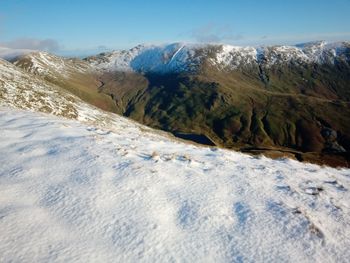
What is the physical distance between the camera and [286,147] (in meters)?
197

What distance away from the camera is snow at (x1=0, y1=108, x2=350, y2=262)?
9.28 metres

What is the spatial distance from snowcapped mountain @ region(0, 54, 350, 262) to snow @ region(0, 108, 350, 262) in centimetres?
4

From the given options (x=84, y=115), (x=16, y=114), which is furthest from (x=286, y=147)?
(x=16, y=114)

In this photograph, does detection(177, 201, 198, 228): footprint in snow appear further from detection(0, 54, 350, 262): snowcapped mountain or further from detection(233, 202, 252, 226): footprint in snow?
detection(233, 202, 252, 226): footprint in snow

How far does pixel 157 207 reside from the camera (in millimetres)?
11445

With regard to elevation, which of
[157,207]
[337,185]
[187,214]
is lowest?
[337,185]

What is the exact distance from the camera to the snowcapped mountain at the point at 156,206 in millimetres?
9305

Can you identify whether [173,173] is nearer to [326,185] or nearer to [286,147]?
[326,185]

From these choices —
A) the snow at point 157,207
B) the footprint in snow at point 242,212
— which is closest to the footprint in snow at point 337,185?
the snow at point 157,207

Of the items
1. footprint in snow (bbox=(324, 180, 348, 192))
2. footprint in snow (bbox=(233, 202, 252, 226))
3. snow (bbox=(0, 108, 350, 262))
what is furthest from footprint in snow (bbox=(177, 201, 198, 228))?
footprint in snow (bbox=(324, 180, 348, 192))

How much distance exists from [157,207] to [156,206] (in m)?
0.07

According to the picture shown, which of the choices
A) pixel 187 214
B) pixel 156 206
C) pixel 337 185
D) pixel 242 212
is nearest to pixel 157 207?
pixel 156 206

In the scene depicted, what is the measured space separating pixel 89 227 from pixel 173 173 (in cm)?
528

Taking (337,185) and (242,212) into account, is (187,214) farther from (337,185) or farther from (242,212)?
(337,185)
